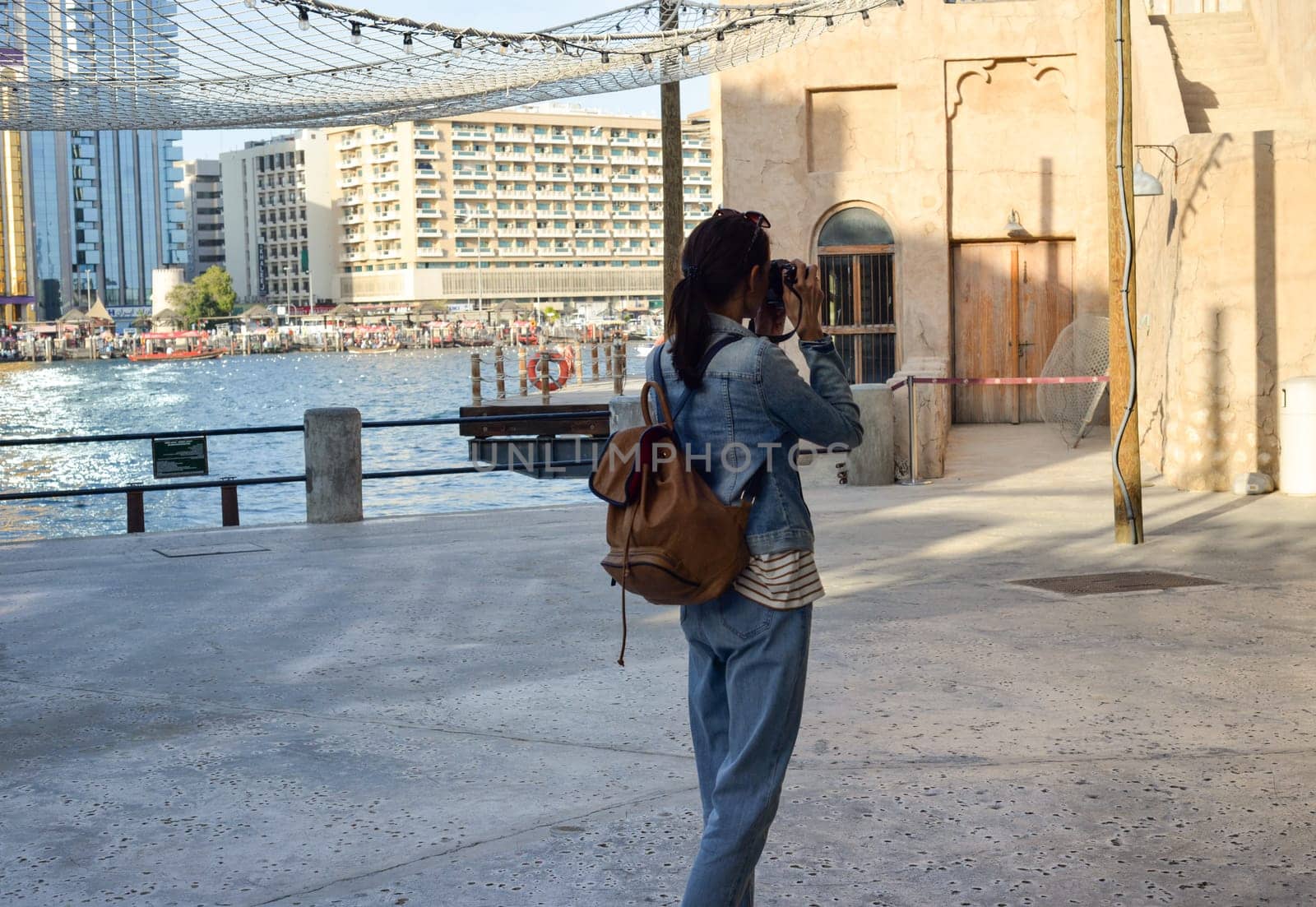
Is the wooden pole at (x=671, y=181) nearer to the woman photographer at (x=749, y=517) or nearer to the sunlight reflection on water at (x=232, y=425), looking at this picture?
the sunlight reflection on water at (x=232, y=425)

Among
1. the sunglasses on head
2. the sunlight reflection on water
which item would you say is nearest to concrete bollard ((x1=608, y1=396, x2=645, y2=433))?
the sunlight reflection on water

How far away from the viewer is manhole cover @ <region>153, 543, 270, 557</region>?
11.5 metres

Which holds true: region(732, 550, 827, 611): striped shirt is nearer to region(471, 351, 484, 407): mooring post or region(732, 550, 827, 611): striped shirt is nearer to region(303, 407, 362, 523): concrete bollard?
region(303, 407, 362, 523): concrete bollard

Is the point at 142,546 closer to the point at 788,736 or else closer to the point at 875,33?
the point at 788,736

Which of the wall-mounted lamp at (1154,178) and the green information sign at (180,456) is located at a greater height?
the wall-mounted lamp at (1154,178)

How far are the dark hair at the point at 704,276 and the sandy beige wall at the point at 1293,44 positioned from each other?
12494mm

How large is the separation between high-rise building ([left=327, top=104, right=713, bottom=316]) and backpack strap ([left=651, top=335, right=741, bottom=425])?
166 meters

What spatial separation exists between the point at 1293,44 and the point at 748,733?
47.0 feet

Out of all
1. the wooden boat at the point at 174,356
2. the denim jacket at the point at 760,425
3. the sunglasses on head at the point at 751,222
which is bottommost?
the denim jacket at the point at 760,425

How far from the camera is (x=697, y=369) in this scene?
3.64 metres

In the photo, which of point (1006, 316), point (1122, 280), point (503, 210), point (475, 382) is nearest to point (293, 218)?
point (503, 210)

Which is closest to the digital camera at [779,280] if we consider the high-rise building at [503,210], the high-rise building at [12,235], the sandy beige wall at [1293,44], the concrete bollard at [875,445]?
the concrete bollard at [875,445]

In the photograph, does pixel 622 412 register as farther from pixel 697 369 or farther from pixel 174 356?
pixel 174 356

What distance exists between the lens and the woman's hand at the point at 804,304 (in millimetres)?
3783
